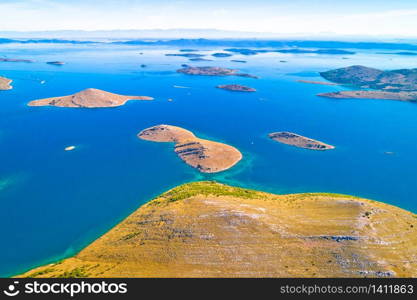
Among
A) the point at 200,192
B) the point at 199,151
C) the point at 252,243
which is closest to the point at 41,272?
the point at 200,192

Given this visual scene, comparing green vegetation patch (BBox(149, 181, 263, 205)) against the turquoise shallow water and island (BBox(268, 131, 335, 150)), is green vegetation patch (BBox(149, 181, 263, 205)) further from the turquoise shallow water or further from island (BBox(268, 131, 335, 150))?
island (BBox(268, 131, 335, 150))

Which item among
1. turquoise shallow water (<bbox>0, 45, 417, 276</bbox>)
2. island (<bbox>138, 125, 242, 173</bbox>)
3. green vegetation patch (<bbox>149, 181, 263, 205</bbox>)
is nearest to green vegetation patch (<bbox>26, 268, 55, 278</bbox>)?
turquoise shallow water (<bbox>0, 45, 417, 276</bbox>)

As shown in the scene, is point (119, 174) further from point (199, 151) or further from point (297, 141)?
Result: point (297, 141)

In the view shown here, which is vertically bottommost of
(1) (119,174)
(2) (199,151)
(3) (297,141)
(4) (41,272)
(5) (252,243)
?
(4) (41,272)

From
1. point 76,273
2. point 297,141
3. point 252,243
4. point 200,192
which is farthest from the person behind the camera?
point 297,141

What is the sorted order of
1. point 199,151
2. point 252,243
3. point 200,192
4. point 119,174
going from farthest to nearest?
1. point 199,151
2. point 119,174
3. point 200,192
4. point 252,243

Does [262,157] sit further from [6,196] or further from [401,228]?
[6,196]

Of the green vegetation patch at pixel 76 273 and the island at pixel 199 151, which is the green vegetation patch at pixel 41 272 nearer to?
the green vegetation patch at pixel 76 273
